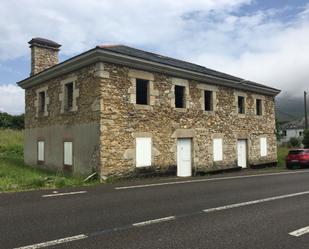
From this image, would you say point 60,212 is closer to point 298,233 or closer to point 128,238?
point 128,238

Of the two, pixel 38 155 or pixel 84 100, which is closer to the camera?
pixel 84 100

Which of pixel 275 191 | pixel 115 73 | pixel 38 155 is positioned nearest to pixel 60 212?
pixel 275 191

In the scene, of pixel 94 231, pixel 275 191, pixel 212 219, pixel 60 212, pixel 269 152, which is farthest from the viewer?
pixel 269 152

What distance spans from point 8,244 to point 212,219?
361cm

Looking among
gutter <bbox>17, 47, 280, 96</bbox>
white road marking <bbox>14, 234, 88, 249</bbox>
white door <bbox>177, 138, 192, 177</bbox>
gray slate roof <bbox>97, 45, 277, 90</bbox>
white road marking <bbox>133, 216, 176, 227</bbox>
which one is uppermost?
gray slate roof <bbox>97, 45, 277, 90</bbox>

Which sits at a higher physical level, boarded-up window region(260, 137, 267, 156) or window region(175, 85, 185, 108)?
window region(175, 85, 185, 108)

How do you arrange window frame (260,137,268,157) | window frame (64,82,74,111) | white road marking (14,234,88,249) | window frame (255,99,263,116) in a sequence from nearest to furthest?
white road marking (14,234,88,249) < window frame (64,82,74,111) < window frame (260,137,268,157) < window frame (255,99,263,116)

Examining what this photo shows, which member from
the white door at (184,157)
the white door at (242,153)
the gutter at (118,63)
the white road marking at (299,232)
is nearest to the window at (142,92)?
the gutter at (118,63)

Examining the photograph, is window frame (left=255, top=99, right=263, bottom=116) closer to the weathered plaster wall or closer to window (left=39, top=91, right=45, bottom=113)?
the weathered plaster wall

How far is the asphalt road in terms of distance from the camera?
209 inches

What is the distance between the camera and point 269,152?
25.0m

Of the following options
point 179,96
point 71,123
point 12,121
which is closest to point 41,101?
point 71,123

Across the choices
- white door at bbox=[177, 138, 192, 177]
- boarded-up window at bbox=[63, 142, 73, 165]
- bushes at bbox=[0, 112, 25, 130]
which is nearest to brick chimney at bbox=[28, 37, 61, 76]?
boarded-up window at bbox=[63, 142, 73, 165]

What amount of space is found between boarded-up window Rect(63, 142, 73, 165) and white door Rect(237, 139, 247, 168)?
10629mm
